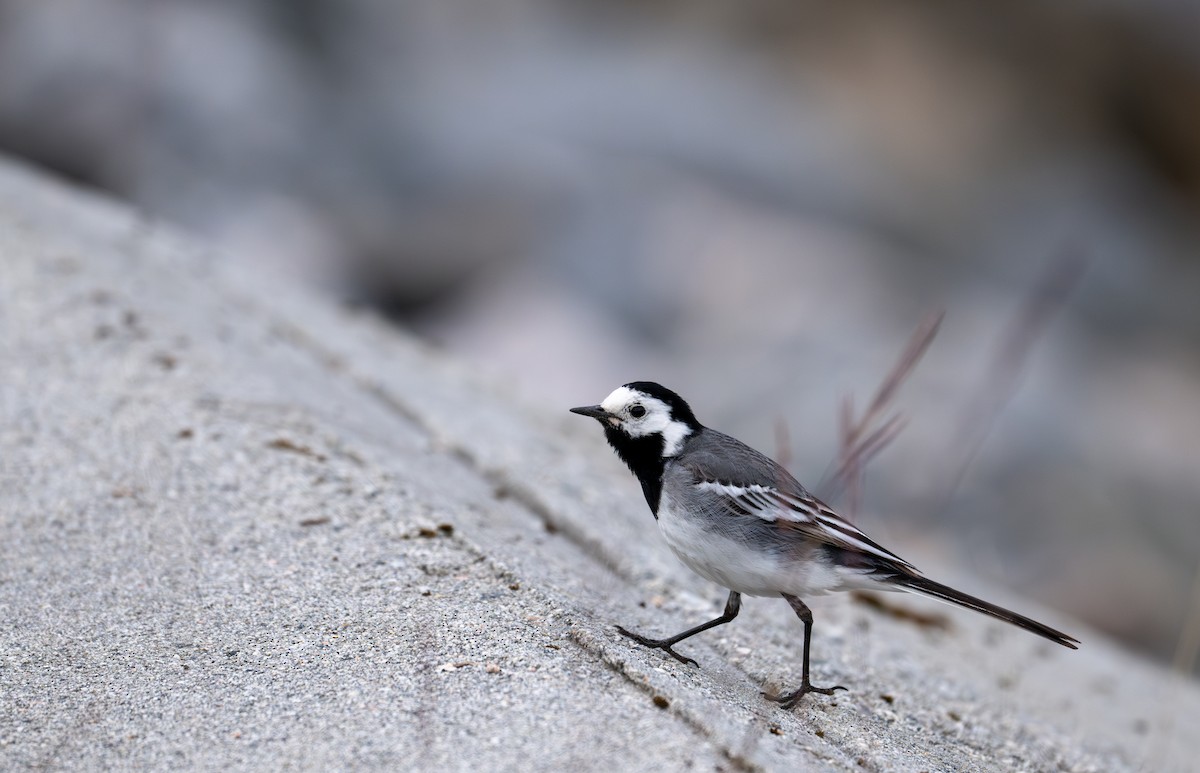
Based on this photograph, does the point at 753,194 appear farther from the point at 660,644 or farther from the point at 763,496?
the point at 660,644

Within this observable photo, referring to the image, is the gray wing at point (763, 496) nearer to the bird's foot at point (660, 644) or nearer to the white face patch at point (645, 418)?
the white face patch at point (645, 418)

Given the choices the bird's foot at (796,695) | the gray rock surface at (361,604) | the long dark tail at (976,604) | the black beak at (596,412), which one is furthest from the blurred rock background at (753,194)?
the long dark tail at (976,604)

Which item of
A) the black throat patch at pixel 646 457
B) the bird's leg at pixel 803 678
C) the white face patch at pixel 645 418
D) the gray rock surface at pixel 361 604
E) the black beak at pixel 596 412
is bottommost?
the gray rock surface at pixel 361 604

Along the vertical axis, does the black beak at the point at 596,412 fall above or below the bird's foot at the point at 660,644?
above

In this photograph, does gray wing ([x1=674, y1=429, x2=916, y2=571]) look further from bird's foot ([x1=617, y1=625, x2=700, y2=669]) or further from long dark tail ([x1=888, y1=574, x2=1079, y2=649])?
bird's foot ([x1=617, y1=625, x2=700, y2=669])

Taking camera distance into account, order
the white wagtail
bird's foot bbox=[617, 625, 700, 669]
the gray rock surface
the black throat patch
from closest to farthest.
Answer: the gray rock surface < the white wagtail < bird's foot bbox=[617, 625, 700, 669] < the black throat patch

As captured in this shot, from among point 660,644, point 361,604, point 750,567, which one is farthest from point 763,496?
point 361,604

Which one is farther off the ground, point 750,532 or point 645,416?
Result: point 645,416

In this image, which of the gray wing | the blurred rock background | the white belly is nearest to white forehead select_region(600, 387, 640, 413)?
the gray wing
